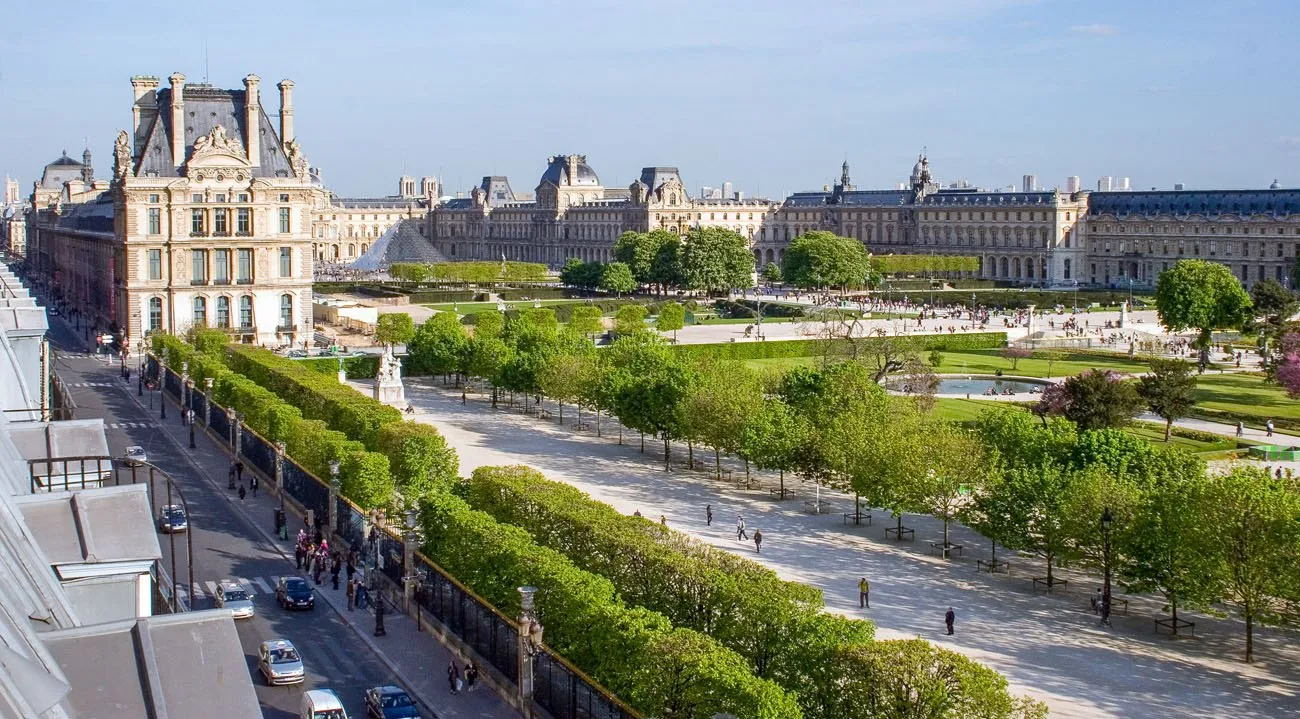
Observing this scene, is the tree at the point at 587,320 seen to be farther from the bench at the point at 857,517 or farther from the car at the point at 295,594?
the car at the point at 295,594

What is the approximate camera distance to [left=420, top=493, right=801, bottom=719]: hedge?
20.4 meters

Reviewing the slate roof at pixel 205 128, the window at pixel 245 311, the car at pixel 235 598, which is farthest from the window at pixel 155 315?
the car at pixel 235 598

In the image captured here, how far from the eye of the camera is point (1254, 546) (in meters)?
27.2

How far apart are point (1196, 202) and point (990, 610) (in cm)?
10944

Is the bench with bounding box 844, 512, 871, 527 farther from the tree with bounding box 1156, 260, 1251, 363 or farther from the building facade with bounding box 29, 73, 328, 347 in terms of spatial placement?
the building facade with bounding box 29, 73, 328, 347

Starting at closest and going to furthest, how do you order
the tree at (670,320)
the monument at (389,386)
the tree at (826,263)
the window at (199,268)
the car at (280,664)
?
the car at (280,664)
the monument at (389,386)
the window at (199,268)
the tree at (670,320)
the tree at (826,263)

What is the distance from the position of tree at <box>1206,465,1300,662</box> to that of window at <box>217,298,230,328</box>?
59882mm

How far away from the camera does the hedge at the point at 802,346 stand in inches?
2857

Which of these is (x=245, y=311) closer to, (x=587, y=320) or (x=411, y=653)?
(x=587, y=320)

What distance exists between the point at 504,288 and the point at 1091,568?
3639 inches

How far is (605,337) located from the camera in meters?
85.6

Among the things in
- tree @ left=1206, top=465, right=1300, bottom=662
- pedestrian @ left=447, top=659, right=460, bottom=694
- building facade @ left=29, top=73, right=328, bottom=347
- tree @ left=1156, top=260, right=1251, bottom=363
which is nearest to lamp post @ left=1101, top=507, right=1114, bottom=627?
tree @ left=1206, top=465, right=1300, bottom=662

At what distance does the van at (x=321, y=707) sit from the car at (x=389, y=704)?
75 centimetres

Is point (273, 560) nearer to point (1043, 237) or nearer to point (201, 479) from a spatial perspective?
point (201, 479)
